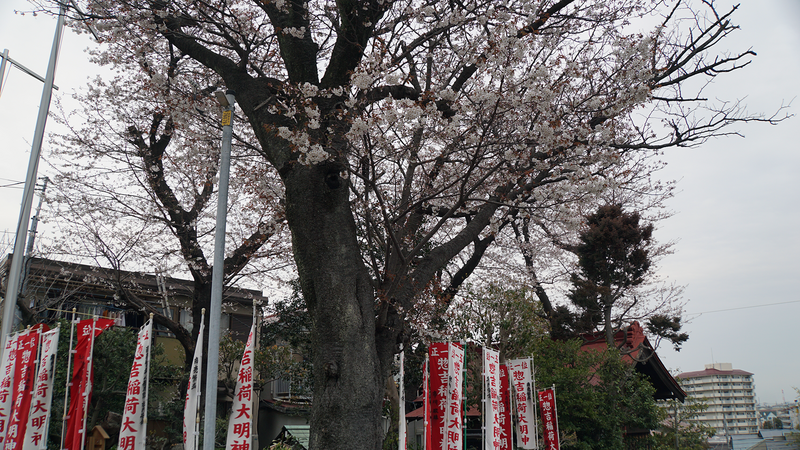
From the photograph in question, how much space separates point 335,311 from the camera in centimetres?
479

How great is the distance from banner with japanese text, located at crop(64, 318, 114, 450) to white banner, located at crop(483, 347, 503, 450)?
23.5ft

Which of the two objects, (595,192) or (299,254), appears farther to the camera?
(595,192)

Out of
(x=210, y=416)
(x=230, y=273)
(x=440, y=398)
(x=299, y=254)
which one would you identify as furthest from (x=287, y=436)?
(x=299, y=254)

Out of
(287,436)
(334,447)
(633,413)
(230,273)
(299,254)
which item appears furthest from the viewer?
(287,436)

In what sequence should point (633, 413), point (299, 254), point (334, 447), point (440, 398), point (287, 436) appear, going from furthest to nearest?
1. point (287, 436)
2. point (633, 413)
3. point (440, 398)
4. point (299, 254)
5. point (334, 447)

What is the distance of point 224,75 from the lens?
256 inches

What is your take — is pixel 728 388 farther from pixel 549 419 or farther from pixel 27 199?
pixel 27 199

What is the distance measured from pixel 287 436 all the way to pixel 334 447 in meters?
13.2

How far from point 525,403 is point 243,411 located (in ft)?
20.1

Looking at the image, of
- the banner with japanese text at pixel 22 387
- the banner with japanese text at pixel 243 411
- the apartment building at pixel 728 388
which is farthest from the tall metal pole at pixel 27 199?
the apartment building at pixel 728 388

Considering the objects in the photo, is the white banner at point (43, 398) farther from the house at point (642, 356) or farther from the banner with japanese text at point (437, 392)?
the house at point (642, 356)

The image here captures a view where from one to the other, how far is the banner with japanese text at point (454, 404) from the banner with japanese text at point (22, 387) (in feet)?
27.0

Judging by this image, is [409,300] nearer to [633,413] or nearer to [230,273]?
[230,273]

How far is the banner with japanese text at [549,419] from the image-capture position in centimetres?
1065
